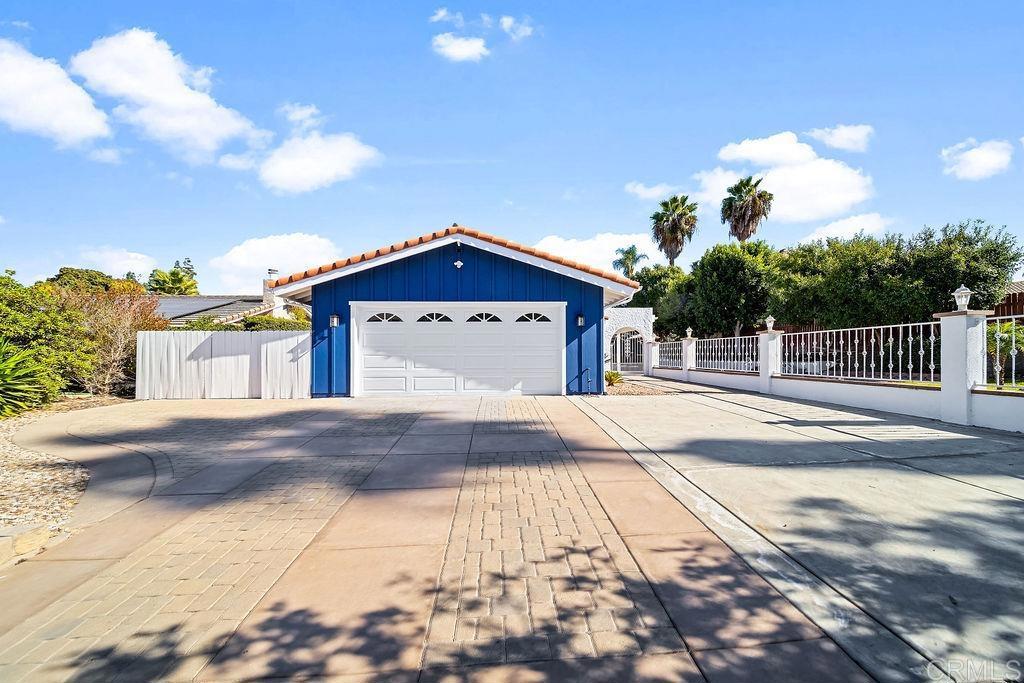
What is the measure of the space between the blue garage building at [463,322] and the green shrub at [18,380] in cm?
509

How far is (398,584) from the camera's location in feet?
7.95

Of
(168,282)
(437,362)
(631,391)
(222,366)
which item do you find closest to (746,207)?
(631,391)

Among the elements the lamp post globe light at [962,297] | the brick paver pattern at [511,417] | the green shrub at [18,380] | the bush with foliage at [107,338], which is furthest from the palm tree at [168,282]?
the lamp post globe light at [962,297]

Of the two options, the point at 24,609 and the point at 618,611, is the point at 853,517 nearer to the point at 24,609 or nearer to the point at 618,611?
the point at 618,611

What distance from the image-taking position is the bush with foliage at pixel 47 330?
9.22m

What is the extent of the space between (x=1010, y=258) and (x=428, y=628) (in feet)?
→ 73.8

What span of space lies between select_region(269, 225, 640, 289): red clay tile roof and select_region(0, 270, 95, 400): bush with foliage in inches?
177

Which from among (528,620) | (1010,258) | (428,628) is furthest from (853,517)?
(1010,258)

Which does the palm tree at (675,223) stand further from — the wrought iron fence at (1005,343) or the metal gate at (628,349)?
the wrought iron fence at (1005,343)

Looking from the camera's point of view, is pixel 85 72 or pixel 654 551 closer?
pixel 654 551

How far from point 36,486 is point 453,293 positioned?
8.06m

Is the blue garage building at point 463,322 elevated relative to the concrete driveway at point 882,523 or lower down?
elevated

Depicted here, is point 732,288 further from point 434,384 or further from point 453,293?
point 434,384

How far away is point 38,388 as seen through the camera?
9.13 meters
